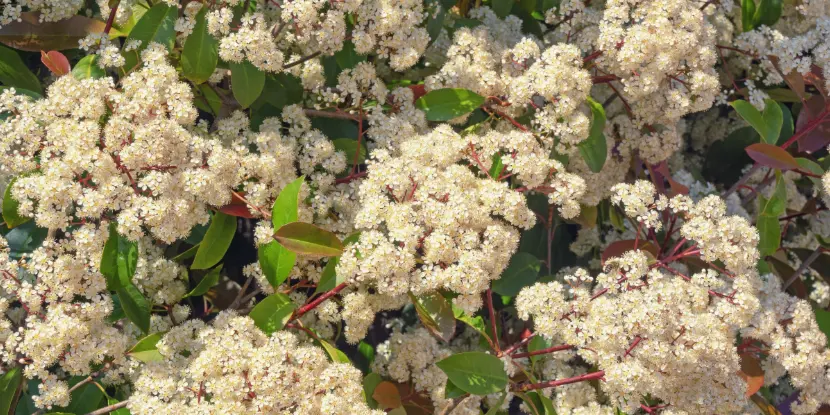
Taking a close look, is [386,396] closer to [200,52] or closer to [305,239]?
[305,239]

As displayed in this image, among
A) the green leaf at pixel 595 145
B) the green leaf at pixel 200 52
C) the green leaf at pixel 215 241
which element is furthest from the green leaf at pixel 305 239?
the green leaf at pixel 595 145

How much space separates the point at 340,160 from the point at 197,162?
55 cm

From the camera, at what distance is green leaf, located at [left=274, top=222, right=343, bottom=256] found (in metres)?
2.69

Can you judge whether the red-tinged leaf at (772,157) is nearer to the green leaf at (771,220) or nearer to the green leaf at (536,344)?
the green leaf at (771,220)

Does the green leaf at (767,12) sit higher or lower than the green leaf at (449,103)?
lower

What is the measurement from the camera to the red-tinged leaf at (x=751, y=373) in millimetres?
3246

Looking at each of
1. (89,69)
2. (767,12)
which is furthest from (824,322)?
→ (89,69)

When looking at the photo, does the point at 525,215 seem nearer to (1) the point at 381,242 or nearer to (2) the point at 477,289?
(2) the point at 477,289

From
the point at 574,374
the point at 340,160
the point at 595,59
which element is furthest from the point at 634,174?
the point at 340,160

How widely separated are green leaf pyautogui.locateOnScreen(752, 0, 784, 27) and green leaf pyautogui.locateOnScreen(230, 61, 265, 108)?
2477mm

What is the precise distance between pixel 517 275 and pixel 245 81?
134 centimetres

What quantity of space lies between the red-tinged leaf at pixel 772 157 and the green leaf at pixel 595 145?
0.66 meters

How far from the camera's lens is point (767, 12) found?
4.05m

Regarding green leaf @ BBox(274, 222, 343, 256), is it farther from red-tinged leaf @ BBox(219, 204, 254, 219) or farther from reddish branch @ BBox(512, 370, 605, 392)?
reddish branch @ BBox(512, 370, 605, 392)
